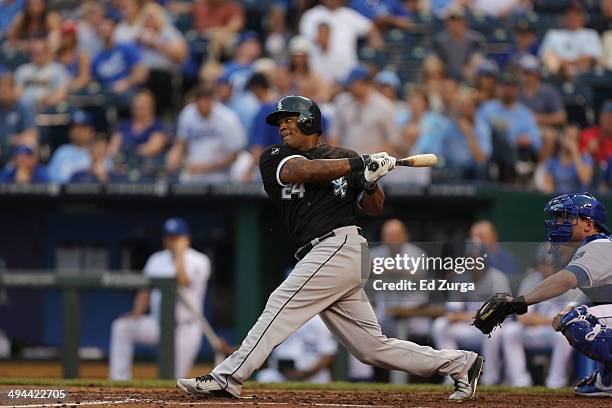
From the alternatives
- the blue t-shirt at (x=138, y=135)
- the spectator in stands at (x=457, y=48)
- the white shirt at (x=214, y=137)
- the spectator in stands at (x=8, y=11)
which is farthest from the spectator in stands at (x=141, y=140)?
the spectator in stands at (x=8, y=11)

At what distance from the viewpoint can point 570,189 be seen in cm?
1148

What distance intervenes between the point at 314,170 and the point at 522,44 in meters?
7.27

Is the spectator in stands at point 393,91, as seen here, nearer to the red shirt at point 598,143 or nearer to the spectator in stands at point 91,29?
the red shirt at point 598,143

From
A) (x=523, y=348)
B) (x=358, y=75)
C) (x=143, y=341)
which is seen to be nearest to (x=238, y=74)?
(x=358, y=75)

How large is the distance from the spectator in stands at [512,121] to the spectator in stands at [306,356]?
2.34 m

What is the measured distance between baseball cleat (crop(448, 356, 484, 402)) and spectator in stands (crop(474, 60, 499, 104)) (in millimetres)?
5678

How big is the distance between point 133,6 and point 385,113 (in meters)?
3.38

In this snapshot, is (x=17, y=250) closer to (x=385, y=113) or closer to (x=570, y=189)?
(x=385, y=113)

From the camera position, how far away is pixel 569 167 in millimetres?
11758

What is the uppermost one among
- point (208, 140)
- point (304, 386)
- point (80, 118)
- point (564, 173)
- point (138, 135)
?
point (80, 118)

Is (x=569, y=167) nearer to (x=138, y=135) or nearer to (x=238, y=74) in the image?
(x=238, y=74)

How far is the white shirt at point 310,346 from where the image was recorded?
11047 mm

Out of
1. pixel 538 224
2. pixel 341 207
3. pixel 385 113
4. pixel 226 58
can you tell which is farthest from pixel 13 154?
pixel 341 207

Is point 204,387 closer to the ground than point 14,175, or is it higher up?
closer to the ground
